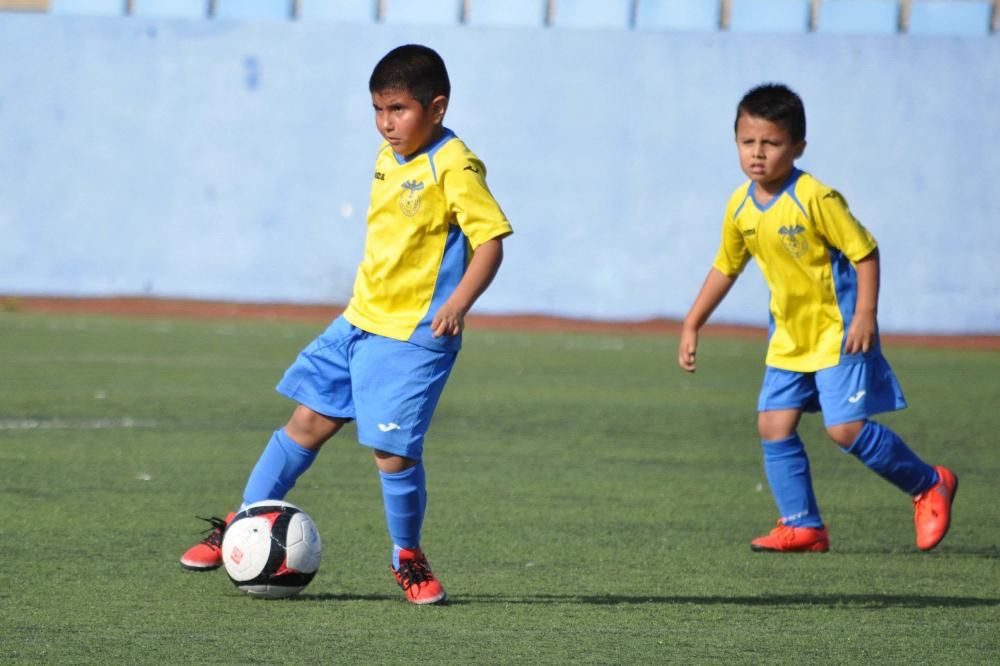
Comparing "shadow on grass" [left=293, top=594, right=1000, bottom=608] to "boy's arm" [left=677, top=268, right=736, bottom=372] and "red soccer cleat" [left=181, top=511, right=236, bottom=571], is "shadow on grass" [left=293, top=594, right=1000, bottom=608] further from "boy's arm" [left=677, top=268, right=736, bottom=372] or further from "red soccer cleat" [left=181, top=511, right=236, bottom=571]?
"boy's arm" [left=677, top=268, right=736, bottom=372]

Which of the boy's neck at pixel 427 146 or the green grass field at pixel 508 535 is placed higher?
the boy's neck at pixel 427 146

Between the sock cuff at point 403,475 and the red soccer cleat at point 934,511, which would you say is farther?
the red soccer cleat at point 934,511

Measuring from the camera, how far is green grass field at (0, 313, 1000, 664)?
160 inches

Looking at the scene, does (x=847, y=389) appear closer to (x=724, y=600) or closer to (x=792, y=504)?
(x=792, y=504)

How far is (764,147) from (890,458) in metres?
1.17

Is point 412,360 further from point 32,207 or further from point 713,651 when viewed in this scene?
point 32,207

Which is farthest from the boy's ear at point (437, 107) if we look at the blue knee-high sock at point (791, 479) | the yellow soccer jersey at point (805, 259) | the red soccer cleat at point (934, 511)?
the red soccer cleat at point (934, 511)

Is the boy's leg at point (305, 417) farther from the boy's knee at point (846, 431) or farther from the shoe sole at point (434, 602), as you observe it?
the boy's knee at point (846, 431)

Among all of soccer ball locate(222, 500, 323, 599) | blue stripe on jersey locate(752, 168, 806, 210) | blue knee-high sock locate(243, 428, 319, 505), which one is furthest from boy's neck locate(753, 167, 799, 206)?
soccer ball locate(222, 500, 323, 599)

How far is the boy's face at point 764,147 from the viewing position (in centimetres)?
549

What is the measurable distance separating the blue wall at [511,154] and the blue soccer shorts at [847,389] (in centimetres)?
1218

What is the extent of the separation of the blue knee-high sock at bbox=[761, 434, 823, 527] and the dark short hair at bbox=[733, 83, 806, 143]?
111 cm

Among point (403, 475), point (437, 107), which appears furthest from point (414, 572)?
point (437, 107)

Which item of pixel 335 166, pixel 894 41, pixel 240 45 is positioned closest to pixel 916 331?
pixel 894 41
